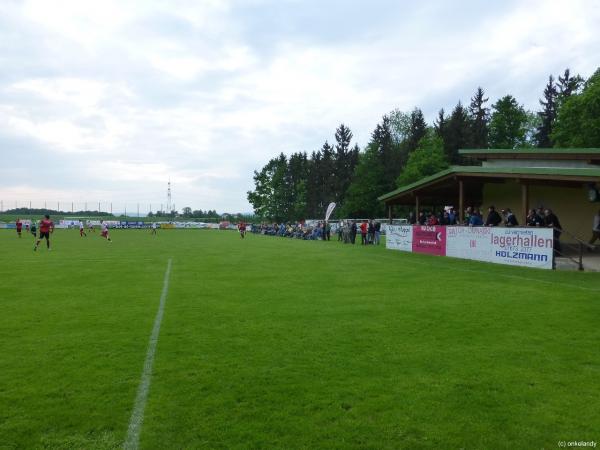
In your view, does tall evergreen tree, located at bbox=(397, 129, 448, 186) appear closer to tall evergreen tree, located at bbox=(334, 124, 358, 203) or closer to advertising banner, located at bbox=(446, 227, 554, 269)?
tall evergreen tree, located at bbox=(334, 124, 358, 203)

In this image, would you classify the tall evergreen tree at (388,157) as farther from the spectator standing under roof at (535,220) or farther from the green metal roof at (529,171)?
the spectator standing under roof at (535,220)

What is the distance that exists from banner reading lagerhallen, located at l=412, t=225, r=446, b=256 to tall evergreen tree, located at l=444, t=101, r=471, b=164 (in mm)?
46402

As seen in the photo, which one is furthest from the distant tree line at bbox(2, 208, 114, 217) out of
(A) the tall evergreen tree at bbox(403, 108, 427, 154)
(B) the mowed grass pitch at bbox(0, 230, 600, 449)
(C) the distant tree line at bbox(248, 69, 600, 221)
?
(B) the mowed grass pitch at bbox(0, 230, 600, 449)

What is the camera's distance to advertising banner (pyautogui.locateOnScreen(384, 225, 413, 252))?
25750 mm

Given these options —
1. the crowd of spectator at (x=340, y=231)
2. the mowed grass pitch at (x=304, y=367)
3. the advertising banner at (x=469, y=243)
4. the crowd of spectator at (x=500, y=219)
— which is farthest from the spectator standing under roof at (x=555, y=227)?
the crowd of spectator at (x=340, y=231)

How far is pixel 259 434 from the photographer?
3.72 meters

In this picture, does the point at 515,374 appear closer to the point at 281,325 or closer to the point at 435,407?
the point at 435,407

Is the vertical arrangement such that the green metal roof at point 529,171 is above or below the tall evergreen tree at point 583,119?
below

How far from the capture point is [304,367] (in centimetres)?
529

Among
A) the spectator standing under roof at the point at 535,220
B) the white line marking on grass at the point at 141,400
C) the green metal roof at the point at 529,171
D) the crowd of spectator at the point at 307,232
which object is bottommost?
the white line marking on grass at the point at 141,400

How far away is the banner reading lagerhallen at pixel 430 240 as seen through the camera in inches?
877

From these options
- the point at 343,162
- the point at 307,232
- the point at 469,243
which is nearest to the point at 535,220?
the point at 469,243

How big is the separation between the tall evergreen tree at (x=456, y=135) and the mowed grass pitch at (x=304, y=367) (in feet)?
199

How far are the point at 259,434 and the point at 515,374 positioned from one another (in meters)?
2.96
